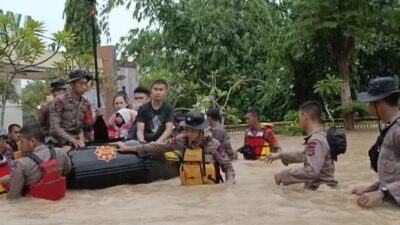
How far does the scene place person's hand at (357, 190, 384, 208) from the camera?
15.6ft

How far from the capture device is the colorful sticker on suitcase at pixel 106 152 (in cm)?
707

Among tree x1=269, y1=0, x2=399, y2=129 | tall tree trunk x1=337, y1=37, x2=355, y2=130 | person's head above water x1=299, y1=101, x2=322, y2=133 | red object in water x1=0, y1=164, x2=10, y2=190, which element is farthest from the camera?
tall tree trunk x1=337, y1=37, x2=355, y2=130

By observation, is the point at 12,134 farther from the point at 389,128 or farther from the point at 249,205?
the point at 389,128

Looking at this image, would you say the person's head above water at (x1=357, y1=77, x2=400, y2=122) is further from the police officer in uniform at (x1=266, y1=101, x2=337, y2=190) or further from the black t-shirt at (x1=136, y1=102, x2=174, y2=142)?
the black t-shirt at (x1=136, y1=102, x2=174, y2=142)

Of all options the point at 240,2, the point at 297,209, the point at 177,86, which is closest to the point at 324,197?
the point at 297,209

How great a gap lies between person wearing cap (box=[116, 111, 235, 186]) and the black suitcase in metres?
0.77

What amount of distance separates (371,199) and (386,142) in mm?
451

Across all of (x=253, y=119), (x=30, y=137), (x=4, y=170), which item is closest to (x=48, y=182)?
(x=30, y=137)

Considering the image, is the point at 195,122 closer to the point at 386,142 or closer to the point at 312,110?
the point at 312,110

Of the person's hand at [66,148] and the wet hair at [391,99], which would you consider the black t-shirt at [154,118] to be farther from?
the wet hair at [391,99]

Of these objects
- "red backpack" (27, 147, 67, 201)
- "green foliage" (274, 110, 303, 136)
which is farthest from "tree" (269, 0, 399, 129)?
"red backpack" (27, 147, 67, 201)

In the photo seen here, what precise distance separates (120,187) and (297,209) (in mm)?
2622

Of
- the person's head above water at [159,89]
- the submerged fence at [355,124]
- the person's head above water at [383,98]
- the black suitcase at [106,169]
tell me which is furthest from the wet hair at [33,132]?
the submerged fence at [355,124]

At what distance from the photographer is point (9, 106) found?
990 inches
